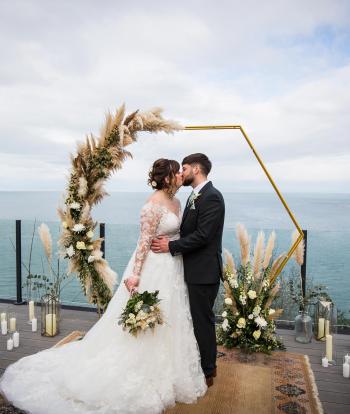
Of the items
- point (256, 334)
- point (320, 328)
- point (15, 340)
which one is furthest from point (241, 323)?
point (15, 340)

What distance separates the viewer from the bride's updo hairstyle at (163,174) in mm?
2842

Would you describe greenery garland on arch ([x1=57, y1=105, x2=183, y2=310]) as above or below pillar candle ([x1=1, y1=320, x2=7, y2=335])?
above

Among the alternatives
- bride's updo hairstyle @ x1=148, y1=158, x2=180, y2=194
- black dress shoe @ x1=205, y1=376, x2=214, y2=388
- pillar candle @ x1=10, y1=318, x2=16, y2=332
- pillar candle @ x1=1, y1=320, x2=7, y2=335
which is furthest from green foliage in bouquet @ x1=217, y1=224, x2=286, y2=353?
pillar candle @ x1=1, y1=320, x2=7, y2=335

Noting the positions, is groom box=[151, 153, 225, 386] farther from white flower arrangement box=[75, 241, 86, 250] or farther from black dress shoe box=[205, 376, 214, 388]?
white flower arrangement box=[75, 241, 86, 250]

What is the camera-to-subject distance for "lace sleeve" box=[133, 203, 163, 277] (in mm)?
2773

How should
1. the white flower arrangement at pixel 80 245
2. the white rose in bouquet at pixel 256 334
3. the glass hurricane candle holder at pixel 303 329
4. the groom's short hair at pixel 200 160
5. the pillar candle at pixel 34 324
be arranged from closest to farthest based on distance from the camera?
the groom's short hair at pixel 200 160 < the white flower arrangement at pixel 80 245 < the white rose in bouquet at pixel 256 334 < the glass hurricane candle holder at pixel 303 329 < the pillar candle at pixel 34 324

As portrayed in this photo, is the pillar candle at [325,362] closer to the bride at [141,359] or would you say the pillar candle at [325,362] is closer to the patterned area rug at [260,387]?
the patterned area rug at [260,387]

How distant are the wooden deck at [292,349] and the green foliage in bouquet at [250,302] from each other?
38 centimetres

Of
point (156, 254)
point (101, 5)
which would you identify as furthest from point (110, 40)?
point (156, 254)

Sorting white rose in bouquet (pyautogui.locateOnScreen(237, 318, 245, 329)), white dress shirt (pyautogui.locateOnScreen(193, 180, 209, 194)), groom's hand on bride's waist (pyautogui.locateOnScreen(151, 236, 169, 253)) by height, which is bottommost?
white rose in bouquet (pyautogui.locateOnScreen(237, 318, 245, 329))

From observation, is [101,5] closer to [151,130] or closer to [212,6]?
[212,6]

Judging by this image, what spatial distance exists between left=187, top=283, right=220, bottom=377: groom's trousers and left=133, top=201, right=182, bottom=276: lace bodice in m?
0.45

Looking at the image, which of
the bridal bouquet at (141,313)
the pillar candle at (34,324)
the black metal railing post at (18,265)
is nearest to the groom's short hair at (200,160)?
the bridal bouquet at (141,313)

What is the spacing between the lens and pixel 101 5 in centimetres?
451
